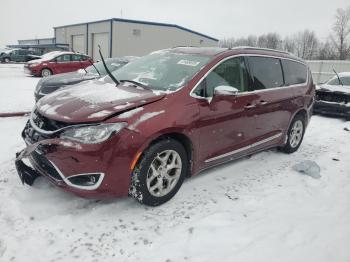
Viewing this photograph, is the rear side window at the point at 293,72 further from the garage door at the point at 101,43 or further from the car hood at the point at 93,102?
the garage door at the point at 101,43

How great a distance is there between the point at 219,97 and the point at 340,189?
2149 mm

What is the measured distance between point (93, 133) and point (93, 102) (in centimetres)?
44

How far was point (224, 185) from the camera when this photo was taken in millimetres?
4410

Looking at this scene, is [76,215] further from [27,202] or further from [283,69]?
[283,69]

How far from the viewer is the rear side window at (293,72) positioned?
5.61m

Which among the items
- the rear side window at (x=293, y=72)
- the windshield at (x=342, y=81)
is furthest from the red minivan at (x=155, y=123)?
the windshield at (x=342, y=81)

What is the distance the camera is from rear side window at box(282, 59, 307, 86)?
→ 561 cm

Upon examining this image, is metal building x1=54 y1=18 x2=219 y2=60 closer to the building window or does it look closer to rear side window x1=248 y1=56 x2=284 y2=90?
the building window

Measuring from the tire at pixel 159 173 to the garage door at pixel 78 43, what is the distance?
34843mm

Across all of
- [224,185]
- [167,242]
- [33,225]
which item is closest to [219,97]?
[224,185]

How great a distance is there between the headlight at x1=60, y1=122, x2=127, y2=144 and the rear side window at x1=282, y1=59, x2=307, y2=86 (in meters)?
3.46

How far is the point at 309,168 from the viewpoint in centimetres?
514

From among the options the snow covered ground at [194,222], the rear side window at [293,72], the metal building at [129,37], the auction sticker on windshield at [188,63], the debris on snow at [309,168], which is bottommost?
the snow covered ground at [194,222]

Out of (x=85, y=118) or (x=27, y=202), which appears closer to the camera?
(x=85, y=118)
